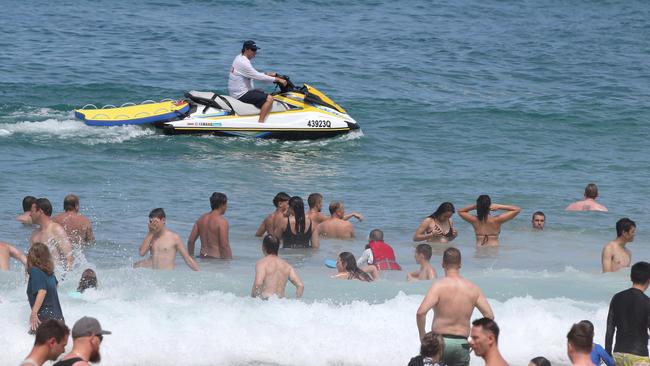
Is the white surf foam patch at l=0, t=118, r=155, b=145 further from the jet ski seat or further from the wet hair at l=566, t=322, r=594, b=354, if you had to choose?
the wet hair at l=566, t=322, r=594, b=354

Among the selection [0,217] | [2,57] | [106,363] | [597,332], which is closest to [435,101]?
[2,57]

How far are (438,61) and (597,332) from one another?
1843 cm

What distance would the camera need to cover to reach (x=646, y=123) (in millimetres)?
24297

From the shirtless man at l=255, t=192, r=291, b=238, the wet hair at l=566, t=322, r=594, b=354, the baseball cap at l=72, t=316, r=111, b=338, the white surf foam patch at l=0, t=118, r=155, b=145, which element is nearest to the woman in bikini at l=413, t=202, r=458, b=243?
the shirtless man at l=255, t=192, r=291, b=238

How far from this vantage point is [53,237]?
11.9 metres

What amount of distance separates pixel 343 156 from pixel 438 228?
5.96 meters

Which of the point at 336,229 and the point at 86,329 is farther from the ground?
the point at 86,329

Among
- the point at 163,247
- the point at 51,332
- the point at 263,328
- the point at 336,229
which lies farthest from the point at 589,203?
the point at 51,332

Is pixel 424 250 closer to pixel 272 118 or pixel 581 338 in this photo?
pixel 581 338

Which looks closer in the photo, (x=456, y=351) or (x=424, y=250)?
(x=456, y=351)

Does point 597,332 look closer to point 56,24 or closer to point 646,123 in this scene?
point 646,123

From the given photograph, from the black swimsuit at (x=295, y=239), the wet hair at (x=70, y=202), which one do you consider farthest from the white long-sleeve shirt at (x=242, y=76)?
the wet hair at (x=70, y=202)

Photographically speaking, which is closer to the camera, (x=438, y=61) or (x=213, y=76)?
(x=213, y=76)

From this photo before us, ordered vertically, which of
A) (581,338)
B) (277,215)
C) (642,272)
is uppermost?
(642,272)
